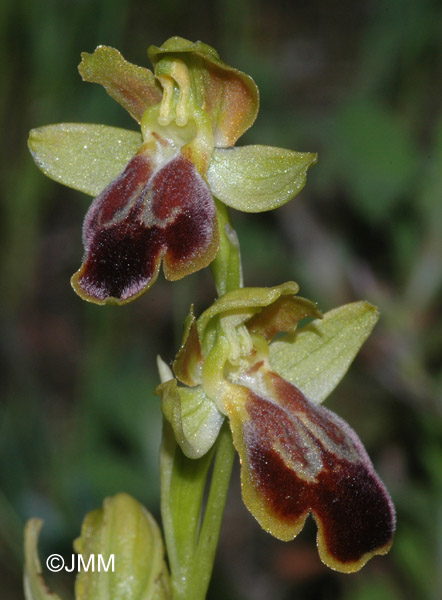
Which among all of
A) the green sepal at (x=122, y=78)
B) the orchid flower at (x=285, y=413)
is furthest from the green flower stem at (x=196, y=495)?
the green sepal at (x=122, y=78)

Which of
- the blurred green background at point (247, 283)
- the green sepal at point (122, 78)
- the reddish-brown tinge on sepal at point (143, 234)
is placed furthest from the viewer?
the blurred green background at point (247, 283)

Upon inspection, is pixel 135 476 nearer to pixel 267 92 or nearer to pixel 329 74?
pixel 267 92

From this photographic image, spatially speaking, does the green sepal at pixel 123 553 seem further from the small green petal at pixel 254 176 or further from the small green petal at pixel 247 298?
the small green petal at pixel 254 176

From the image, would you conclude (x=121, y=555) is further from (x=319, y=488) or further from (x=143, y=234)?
(x=143, y=234)

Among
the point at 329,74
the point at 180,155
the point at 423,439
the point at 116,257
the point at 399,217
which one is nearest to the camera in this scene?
the point at 116,257

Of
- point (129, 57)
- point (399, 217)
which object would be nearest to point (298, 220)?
point (399, 217)

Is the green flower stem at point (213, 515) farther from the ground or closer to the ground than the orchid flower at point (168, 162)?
closer to the ground

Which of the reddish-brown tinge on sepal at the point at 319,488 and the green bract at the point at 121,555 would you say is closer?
the reddish-brown tinge on sepal at the point at 319,488
